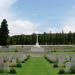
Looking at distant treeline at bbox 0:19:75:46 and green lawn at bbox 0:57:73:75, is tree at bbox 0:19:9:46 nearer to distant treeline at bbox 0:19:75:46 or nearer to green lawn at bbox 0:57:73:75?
distant treeline at bbox 0:19:75:46

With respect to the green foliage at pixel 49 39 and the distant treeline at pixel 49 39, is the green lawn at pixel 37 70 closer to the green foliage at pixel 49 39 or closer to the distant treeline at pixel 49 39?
the distant treeline at pixel 49 39

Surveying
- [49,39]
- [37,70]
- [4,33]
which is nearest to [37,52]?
[4,33]

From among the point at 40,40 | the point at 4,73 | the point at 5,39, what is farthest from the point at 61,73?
the point at 40,40

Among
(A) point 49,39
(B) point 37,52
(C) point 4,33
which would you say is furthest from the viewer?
(A) point 49,39

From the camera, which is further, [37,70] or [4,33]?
[4,33]

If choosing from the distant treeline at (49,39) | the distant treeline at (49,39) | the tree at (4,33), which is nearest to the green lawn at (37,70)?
the tree at (4,33)

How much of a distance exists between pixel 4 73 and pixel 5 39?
61.5 m

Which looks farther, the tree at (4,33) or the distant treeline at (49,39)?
the distant treeline at (49,39)

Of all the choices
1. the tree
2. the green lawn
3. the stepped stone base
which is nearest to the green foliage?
the tree

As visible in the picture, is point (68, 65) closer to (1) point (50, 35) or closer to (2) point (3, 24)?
(2) point (3, 24)

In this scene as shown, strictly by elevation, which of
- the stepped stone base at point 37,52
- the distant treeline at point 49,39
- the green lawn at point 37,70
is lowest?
the green lawn at point 37,70

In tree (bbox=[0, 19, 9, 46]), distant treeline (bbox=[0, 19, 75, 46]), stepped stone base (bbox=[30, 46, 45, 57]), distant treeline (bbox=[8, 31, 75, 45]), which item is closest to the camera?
stepped stone base (bbox=[30, 46, 45, 57])

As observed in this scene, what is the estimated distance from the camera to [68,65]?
1639 centimetres

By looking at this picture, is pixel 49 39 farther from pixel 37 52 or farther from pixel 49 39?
pixel 37 52
